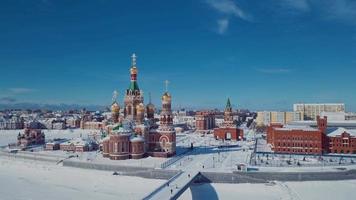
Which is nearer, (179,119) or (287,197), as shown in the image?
(287,197)

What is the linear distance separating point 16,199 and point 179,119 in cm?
10274

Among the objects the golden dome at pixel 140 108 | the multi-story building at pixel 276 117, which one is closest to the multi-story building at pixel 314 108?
the multi-story building at pixel 276 117

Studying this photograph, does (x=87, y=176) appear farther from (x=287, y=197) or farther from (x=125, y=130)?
(x=287, y=197)

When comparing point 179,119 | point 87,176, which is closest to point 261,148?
point 87,176

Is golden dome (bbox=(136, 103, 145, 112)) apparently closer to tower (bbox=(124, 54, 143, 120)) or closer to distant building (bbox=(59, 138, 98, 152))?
tower (bbox=(124, 54, 143, 120))

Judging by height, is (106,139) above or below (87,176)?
above

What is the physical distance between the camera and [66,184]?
3928 cm

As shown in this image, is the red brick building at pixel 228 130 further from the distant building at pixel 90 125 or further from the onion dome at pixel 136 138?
the distant building at pixel 90 125

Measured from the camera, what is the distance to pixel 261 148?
5934 centimetres

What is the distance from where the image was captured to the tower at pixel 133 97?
54.4 meters

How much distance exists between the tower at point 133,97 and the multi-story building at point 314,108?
80.6 metres

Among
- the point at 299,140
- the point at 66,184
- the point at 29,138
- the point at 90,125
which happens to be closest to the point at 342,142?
the point at 299,140

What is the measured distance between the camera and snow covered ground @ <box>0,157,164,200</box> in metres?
34.3

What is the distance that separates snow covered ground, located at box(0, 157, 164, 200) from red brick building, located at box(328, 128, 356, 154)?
90.2ft
